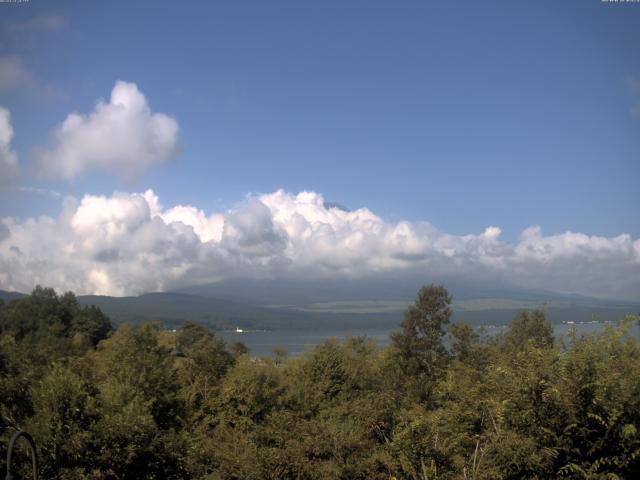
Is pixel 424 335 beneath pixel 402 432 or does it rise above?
beneath

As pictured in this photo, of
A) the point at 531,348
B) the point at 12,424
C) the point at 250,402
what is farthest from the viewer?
the point at 250,402

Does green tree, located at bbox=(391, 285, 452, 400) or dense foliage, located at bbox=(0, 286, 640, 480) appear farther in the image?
green tree, located at bbox=(391, 285, 452, 400)

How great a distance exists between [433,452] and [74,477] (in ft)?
34.5

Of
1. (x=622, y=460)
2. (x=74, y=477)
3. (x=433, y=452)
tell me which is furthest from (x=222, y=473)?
(x=622, y=460)

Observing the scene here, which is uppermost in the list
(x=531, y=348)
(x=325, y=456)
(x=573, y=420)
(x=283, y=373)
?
(x=531, y=348)

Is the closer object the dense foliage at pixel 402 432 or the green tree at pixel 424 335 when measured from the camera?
the dense foliage at pixel 402 432

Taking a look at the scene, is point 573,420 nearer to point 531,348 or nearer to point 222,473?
point 531,348

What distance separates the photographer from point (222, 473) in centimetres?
1692

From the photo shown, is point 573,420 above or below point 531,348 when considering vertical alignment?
below

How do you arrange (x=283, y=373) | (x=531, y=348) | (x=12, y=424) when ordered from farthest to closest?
(x=283, y=373)
(x=12, y=424)
(x=531, y=348)

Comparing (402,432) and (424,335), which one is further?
(424,335)

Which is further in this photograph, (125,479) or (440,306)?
(440,306)

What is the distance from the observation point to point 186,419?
33.6 meters

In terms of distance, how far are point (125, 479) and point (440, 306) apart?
40221 millimetres
